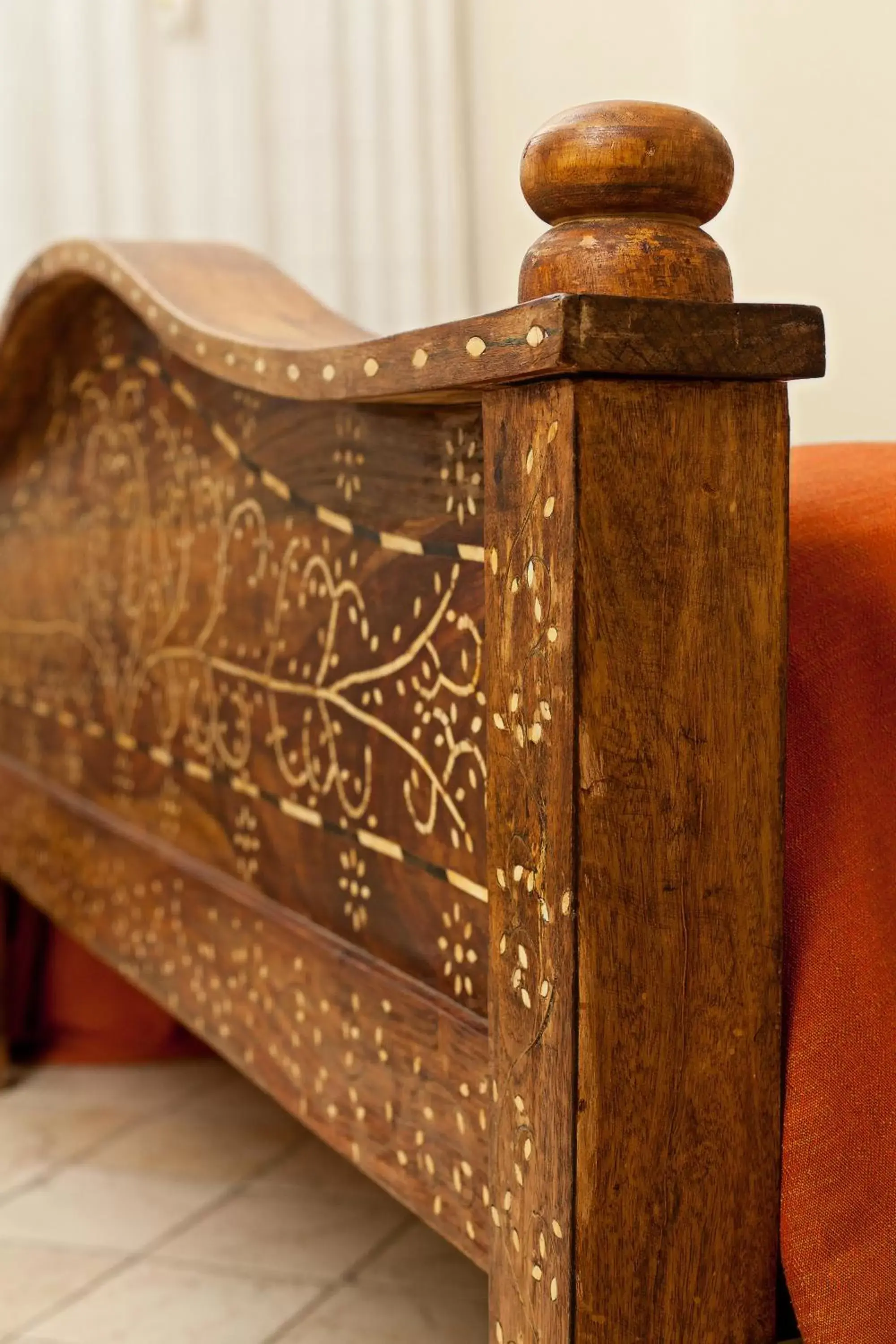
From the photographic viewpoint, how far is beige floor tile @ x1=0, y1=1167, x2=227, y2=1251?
1.43 m

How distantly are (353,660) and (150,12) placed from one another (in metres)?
1.71

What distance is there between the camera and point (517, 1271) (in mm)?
641

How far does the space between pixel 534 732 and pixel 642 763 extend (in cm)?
5

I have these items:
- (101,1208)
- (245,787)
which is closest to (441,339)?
(245,787)

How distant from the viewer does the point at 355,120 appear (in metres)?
2.28

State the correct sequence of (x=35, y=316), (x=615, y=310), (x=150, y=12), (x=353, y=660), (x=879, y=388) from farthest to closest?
(x=150, y=12)
(x=879, y=388)
(x=35, y=316)
(x=353, y=660)
(x=615, y=310)

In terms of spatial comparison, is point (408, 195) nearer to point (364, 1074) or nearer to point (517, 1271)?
point (364, 1074)

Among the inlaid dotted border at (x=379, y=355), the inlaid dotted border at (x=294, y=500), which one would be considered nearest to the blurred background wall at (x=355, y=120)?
the inlaid dotted border at (x=294, y=500)

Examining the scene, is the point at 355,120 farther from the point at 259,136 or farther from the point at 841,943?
the point at 841,943

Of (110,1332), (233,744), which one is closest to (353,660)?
(233,744)

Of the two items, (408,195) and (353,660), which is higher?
(408,195)

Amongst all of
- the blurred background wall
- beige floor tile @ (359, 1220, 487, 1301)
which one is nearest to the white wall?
the blurred background wall

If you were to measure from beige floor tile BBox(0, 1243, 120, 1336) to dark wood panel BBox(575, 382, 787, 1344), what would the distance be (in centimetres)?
88

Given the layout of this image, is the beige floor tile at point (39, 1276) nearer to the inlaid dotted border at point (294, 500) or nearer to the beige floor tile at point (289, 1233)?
the beige floor tile at point (289, 1233)
